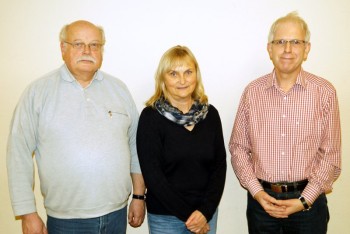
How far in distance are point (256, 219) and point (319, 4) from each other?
1.63m

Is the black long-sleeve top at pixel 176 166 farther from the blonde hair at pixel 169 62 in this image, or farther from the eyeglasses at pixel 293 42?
the eyeglasses at pixel 293 42

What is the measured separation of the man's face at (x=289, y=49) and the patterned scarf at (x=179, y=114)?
22.1 inches

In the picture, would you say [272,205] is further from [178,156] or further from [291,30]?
[291,30]

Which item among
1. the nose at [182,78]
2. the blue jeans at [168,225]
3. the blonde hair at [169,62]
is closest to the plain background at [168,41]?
the blonde hair at [169,62]

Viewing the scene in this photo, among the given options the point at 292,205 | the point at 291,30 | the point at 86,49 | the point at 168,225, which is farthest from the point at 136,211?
the point at 291,30

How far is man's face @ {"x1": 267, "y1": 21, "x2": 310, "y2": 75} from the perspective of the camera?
6.48 feet

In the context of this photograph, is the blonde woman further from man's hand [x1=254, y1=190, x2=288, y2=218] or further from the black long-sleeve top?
man's hand [x1=254, y1=190, x2=288, y2=218]

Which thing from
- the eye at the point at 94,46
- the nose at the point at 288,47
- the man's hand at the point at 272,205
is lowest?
the man's hand at the point at 272,205

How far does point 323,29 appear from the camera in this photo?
246 centimetres

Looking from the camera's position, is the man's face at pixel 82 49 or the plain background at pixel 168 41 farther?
the plain background at pixel 168 41

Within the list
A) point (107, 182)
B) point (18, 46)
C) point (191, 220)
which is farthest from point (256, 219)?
point (18, 46)

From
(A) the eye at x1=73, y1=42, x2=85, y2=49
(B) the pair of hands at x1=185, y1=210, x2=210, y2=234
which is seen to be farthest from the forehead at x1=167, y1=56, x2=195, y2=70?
(B) the pair of hands at x1=185, y1=210, x2=210, y2=234

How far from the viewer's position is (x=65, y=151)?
1.83 meters

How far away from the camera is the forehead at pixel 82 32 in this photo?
193cm
